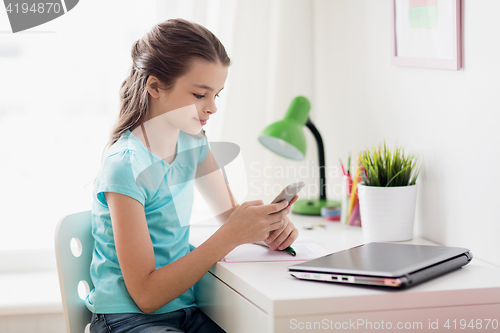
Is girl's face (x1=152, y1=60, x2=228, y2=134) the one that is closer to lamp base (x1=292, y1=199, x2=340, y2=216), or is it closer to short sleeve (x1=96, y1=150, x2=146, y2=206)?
short sleeve (x1=96, y1=150, x2=146, y2=206)

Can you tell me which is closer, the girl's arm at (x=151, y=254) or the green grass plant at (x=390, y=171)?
the girl's arm at (x=151, y=254)

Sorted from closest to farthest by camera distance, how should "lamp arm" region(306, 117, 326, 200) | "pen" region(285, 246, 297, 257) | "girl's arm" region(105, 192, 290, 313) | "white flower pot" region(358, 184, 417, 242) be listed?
"girl's arm" region(105, 192, 290, 313) → "pen" region(285, 246, 297, 257) → "white flower pot" region(358, 184, 417, 242) → "lamp arm" region(306, 117, 326, 200)

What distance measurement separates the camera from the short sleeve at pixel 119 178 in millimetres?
897

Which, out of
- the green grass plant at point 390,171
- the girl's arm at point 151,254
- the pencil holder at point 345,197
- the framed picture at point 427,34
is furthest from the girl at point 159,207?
the framed picture at point 427,34

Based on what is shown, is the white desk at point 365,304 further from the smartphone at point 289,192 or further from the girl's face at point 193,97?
the girl's face at point 193,97

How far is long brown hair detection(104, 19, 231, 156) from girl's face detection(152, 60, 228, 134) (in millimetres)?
15

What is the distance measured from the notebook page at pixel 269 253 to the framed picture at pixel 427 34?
1.59 feet

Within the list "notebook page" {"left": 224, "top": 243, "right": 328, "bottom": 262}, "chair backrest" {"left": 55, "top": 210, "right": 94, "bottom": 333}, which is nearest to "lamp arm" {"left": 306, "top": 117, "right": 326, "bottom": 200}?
"notebook page" {"left": 224, "top": 243, "right": 328, "bottom": 262}

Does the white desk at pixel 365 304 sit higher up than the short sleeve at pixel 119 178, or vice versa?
the short sleeve at pixel 119 178

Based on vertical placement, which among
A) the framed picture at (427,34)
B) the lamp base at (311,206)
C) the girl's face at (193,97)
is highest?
the framed picture at (427,34)

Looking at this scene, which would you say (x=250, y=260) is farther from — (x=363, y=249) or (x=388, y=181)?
(x=388, y=181)

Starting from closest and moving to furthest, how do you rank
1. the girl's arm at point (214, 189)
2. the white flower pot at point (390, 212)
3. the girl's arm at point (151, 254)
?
1. the girl's arm at point (151, 254)
2. the white flower pot at point (390, 212)
3. the girl's arm at point (214, 189)

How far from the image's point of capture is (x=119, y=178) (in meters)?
0.90

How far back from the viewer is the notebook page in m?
0.96
